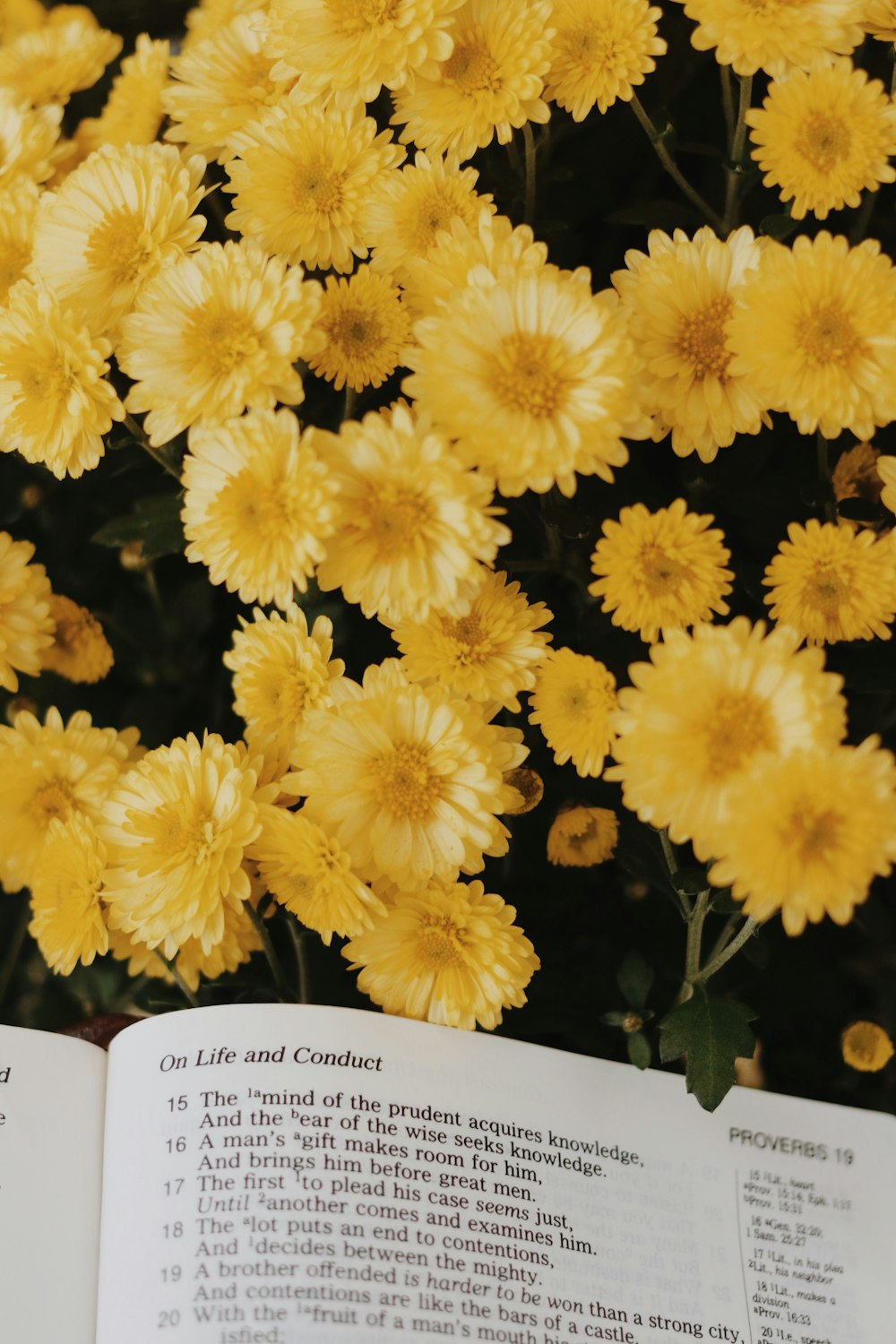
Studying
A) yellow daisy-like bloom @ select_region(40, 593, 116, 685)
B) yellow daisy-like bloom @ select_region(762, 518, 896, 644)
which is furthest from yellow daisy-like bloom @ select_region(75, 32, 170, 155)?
yellow daisy-like bloom @ select_region(762, 518, 896, 644)

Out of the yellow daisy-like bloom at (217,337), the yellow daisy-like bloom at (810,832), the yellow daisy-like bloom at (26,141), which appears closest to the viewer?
the yellow daisy-like bloom at (810,832)

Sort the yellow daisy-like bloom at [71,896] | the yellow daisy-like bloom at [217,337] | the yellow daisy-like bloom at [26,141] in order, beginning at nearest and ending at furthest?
the yellow daisy-like bloom at [217,337], the yellow daisy-like bloom at [71,896], the yellow daisy-like bloom at [26,141]

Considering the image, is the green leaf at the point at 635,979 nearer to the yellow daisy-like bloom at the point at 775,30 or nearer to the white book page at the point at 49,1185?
the white book page at the point at 49,1185

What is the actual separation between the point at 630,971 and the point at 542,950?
0.08 m

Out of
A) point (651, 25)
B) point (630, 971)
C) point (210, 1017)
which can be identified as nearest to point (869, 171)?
point (651, 25)

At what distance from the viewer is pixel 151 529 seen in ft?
2.85

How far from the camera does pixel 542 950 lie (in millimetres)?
879

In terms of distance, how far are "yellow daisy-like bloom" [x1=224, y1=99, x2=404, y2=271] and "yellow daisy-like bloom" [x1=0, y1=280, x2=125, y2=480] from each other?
130 mm

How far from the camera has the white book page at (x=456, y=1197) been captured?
68 cm

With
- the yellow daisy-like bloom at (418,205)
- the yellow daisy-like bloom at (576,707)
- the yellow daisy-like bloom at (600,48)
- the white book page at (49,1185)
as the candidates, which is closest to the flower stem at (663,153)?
the yellow daisy-like bloom at (600,48)

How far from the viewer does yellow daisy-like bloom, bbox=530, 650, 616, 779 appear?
0.70 meters

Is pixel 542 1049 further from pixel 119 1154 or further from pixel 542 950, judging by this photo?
pixel 119 1154

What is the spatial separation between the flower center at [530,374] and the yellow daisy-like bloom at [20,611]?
386 millimetres

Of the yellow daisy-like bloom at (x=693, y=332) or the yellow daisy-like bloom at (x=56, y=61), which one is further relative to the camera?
the yellow daisy-like bloom at (x=56, y=61)
